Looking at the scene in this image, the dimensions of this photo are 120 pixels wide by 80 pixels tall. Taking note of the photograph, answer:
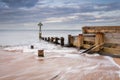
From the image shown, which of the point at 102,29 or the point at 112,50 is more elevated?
the point at 102,29

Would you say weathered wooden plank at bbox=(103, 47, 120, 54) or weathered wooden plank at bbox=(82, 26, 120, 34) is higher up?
weathered wooden plank at bbox=(82, 26, 120, 34)

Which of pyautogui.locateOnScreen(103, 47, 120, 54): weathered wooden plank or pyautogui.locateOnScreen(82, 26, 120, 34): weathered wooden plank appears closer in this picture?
pyautogui.locateOnScreen(103, 47, 120, 54): weathered wooden plank

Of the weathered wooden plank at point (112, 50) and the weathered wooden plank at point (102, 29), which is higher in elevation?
the weathered wooden plank at point (102, 29)

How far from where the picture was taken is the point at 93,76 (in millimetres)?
5914

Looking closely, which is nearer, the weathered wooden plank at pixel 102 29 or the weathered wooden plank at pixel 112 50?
the weathered wooden plank at pixel 112 50

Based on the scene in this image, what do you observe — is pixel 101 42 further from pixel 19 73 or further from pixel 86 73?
pixel 19 73

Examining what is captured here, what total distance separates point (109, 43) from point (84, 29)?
2566 millimetres

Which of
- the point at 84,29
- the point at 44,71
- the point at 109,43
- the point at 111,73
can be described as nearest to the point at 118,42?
the point at 109,43

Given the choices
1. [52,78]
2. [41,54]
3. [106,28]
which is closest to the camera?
[52,78]

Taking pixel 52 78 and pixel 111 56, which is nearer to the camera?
pixel 52 78

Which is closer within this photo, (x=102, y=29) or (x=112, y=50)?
(x=112, y=50)

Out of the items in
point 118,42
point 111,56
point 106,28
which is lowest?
point 111,56

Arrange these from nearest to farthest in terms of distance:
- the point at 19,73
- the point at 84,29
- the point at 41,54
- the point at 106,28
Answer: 1. the point at 19,73
2. the point at 41,54
3. the point at 106,28
4. the point at 84,29

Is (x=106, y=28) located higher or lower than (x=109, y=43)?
higher
